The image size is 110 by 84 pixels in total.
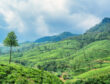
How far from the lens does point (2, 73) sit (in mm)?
41250

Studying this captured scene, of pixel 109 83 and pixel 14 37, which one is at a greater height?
pixel 14 37

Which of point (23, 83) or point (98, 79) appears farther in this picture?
point (98, 79)

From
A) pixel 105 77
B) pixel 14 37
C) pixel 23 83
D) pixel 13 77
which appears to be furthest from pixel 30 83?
pixel 105 77

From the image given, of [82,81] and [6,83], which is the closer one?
[6,83]

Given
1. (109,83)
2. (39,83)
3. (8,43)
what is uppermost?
(8,43)

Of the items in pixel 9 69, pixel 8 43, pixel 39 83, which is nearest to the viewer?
pixel 39 83

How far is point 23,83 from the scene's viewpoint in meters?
38.4

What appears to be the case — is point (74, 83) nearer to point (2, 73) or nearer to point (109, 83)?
point (109, 83)

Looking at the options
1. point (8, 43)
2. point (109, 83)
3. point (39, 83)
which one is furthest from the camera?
point (109, 83)

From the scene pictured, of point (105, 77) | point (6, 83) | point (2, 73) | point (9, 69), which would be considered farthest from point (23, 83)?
point (105, 77)

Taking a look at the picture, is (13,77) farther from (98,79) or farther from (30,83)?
(98,79)

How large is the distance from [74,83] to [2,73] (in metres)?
121

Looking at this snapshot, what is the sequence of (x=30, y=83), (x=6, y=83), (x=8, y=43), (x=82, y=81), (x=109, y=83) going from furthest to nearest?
1. (x=82, y=81)
2. (x=109, y=83)
3. (x=8, y=43)
4. (x=30, y=83)
5. (x=6, y=83)

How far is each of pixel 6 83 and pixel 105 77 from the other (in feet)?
454
